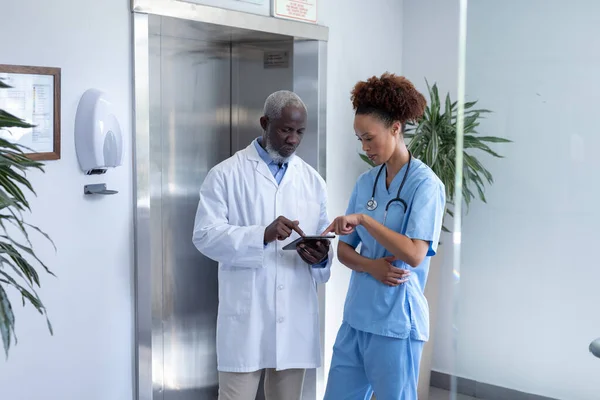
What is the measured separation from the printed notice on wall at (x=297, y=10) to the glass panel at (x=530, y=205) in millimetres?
1206

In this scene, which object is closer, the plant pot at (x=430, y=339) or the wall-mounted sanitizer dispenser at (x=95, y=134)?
the wall-mounted sanitizer dispenser at (x=95, y=134)

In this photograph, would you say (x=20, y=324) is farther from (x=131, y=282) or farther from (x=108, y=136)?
(x=108, y=136)

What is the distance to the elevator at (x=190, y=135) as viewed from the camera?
114 inches

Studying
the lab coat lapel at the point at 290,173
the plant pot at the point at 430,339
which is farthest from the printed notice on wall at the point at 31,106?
the plant pot at the point at 430,339

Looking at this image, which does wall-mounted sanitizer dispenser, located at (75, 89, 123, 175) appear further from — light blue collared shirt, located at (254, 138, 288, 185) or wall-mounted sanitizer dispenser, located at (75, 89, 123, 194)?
light blue collared shirt, located at (254, 138, 288, 185)

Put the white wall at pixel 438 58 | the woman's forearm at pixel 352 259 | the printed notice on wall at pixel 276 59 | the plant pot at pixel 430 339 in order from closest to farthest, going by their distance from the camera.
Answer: the woman's forearm at pixel 352 259
the printed notice on wall at pixel 276 59
the plant pot at pixel 430 339
the white wall at pixel 438 58

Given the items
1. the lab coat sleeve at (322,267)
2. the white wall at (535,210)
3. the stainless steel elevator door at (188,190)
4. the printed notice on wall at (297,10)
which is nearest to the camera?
the white wall at (535,210)

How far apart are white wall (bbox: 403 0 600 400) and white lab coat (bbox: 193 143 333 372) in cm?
58

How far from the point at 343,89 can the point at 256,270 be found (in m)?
1.54

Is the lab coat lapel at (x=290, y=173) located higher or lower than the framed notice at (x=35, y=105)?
lower

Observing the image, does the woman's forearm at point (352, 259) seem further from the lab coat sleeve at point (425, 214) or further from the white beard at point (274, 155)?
the white beard at point (274, 155)

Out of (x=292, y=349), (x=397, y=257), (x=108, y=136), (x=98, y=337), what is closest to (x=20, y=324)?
(x=98, y=337)

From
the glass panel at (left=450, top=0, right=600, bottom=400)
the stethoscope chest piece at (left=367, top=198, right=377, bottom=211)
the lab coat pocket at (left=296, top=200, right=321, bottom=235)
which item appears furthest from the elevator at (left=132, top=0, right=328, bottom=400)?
the glass panel at (left=450, top=0, right=600, bottom=400)

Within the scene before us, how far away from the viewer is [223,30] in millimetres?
3385
